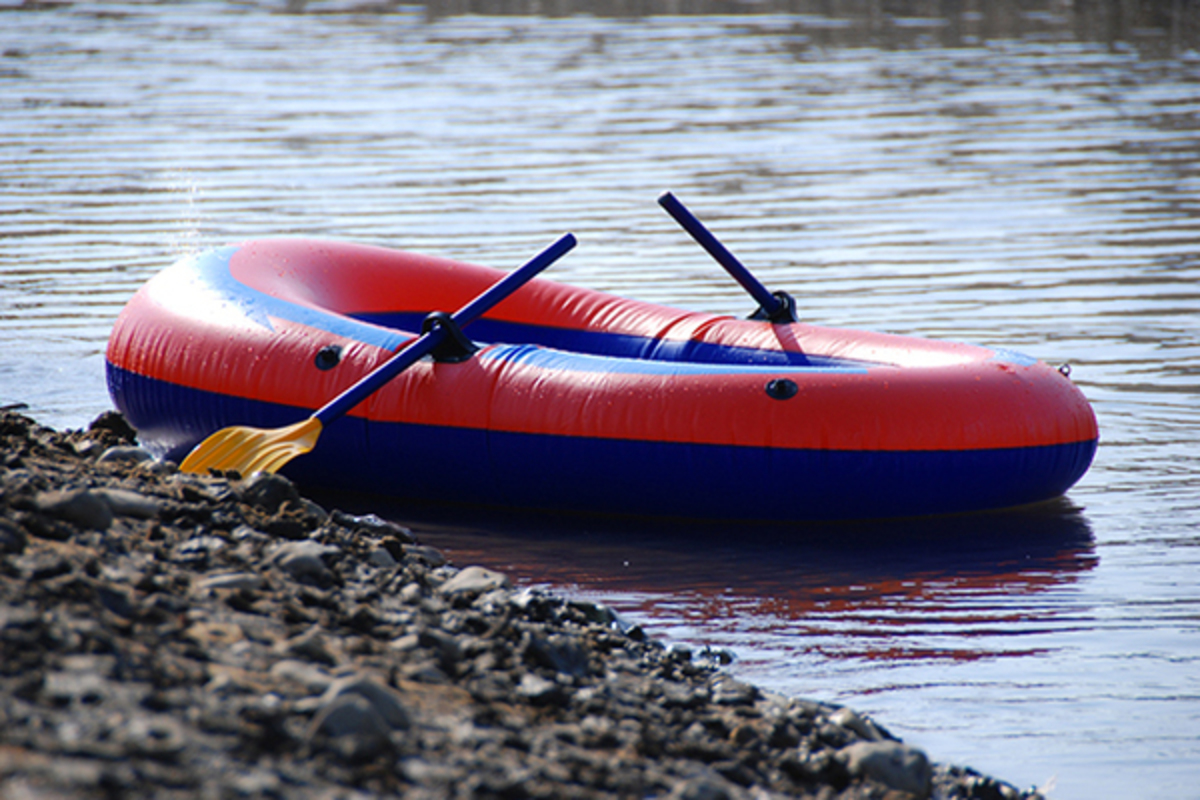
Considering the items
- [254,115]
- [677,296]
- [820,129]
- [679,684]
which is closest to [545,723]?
[679,684]

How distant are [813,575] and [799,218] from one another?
20.4ft

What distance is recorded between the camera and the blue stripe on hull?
5297 millimetres

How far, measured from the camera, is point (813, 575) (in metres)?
4.95

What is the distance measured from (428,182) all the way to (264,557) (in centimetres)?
871

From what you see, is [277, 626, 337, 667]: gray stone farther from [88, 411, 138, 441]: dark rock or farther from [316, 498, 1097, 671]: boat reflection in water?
[88, 411, 138, 441]: dark rock

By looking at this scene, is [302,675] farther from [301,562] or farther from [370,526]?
[370,526]

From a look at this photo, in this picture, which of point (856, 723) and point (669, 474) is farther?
point (669, 474)

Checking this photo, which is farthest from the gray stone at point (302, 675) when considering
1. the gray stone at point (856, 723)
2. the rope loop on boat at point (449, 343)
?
the rope loop on boat at point (449, 343)

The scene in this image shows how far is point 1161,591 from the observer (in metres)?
4.71

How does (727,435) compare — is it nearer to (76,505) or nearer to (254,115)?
(76,505)

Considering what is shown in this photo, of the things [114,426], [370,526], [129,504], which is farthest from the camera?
[114,426]

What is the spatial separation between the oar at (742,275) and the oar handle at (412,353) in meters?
0.82

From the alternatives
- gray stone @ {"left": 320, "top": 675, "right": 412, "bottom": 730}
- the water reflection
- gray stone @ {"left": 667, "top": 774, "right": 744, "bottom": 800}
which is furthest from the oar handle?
the water reflection

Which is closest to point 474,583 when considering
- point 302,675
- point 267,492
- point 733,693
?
point 267,492
